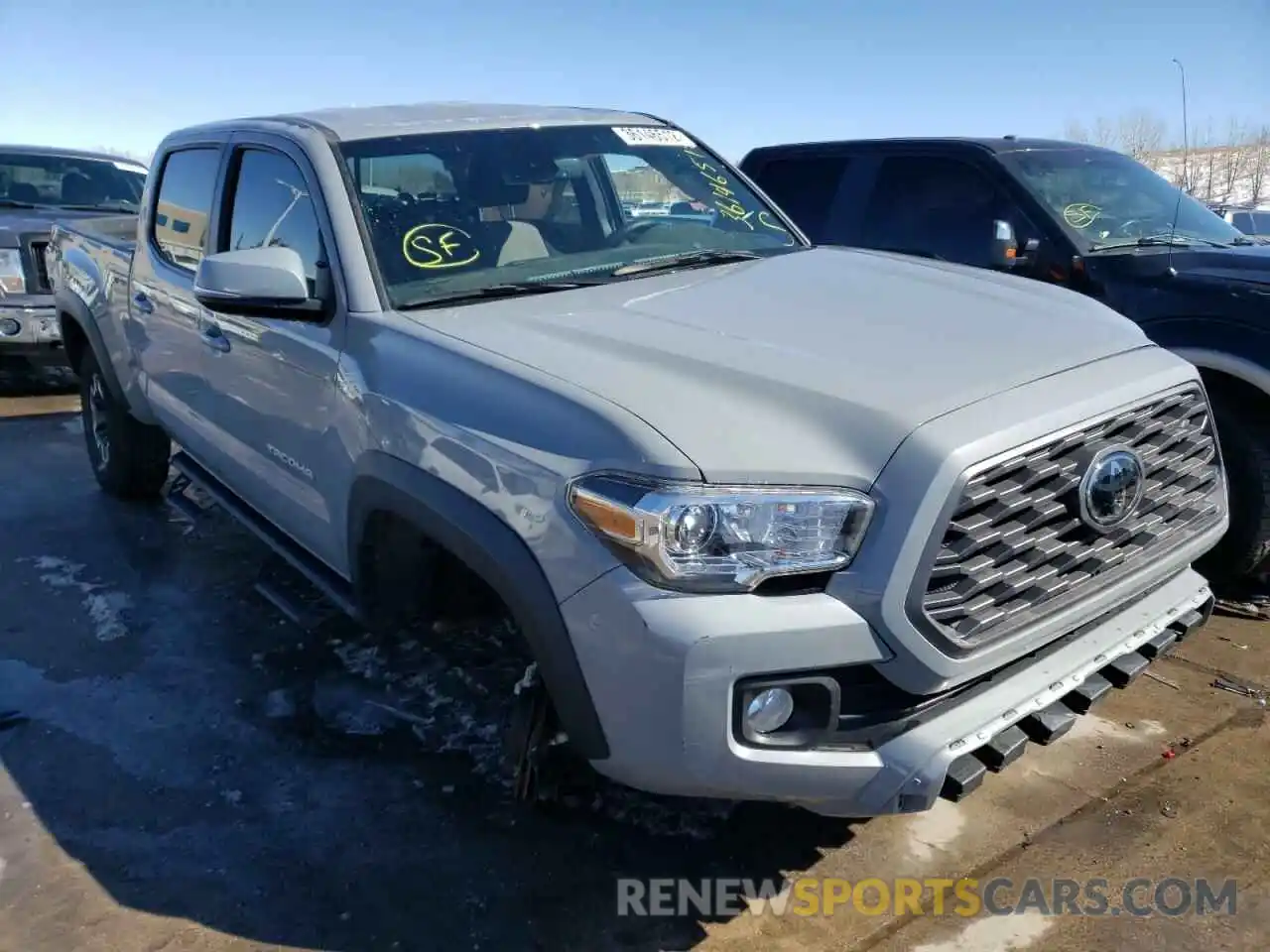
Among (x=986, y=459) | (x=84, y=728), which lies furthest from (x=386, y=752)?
(x=986, y=459)

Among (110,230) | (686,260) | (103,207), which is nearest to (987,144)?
(686,260)

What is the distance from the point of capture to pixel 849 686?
7.21 ft

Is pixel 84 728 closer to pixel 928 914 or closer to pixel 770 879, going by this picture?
pixel 770 879

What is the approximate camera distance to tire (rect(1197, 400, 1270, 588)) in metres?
4.03

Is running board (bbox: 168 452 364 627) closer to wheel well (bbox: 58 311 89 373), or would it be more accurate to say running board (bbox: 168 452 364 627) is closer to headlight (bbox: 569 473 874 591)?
headlight (bbox: 569 473 874 591)

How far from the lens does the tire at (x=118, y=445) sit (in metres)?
5.46

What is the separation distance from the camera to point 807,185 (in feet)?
20.1

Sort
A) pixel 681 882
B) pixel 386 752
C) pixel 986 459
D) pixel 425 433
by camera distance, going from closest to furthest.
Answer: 1. pixel 986 459
2. pixel 425 433
3. pixel 681 882
4. pixel 386 752

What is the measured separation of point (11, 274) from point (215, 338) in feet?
15.4

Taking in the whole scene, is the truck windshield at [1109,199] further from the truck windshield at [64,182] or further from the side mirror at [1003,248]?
the truck windshield at [64,182]

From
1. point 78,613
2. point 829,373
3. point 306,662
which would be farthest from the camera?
point 78,613

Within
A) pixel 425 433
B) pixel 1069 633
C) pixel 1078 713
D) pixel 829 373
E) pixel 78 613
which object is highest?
pixel 829 373

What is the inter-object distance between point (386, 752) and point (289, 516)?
32.5 inches

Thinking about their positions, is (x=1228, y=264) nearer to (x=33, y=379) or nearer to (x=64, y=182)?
(x=33, y=379)
